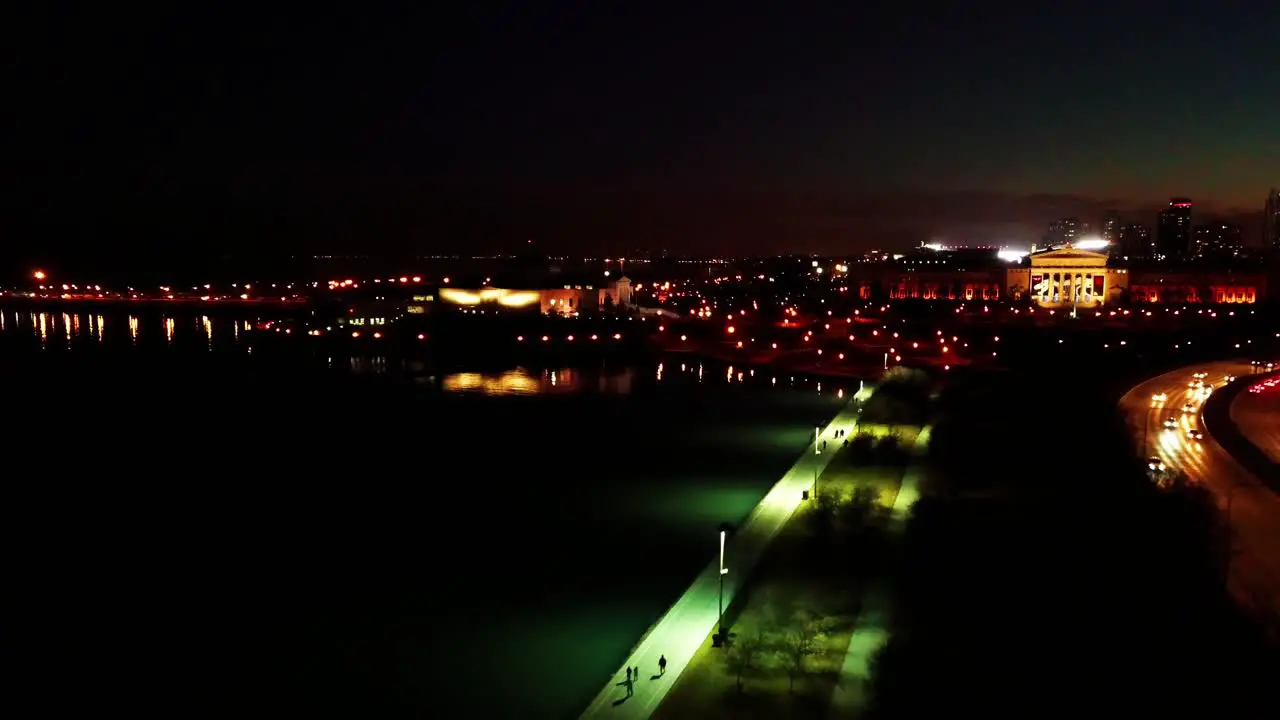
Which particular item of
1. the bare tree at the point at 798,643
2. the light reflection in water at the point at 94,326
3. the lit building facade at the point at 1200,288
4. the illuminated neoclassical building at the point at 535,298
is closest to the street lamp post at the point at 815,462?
the bare tree at the point at 798,643

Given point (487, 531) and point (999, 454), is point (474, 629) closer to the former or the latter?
point (487, 531)

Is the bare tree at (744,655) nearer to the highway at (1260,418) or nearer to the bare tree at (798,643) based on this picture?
the bare tree at (798,643)

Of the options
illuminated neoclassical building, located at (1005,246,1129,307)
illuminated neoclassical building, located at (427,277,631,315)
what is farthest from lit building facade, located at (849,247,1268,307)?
illuminated neoclassical building, located at (427,277,631,315)

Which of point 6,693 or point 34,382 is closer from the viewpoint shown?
point 6,693

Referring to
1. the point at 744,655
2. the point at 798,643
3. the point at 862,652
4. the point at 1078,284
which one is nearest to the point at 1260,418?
the point at 862,652

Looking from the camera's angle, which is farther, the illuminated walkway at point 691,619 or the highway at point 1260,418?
the highway at point 1260,418

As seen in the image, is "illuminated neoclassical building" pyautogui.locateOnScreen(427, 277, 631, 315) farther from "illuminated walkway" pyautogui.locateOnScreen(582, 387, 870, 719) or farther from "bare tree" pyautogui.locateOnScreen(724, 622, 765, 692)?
"bare tree" pyautogui.locateOnScreen(724, 622, 765, 692)

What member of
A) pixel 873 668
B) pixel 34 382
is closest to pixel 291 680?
pixel 873 668

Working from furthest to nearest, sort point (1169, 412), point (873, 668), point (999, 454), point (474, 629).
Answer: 1. point (1169, 412)
2. point (999, 454)
3. point (474, 629)
4. point (873, 668)
